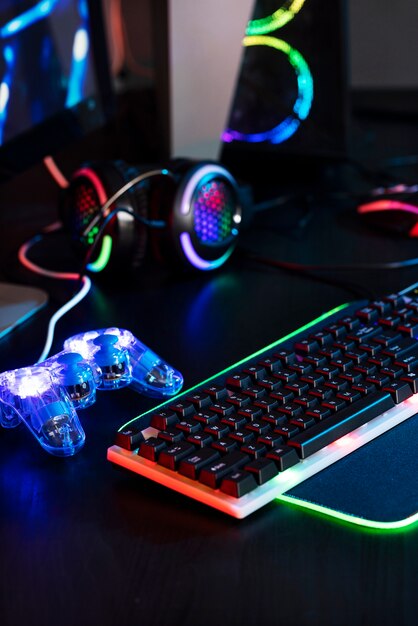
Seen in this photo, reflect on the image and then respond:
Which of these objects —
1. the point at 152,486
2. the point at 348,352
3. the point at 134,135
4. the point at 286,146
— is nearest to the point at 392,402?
the point at 348,352

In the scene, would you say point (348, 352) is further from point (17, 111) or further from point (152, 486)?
point (17, 111)

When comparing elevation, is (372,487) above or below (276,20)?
below

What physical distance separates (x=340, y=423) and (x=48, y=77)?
565 mm

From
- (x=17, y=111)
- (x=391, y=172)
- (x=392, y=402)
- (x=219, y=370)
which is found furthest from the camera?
(x=391, y=172)

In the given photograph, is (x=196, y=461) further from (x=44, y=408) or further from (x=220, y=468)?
(x=44, y=408)

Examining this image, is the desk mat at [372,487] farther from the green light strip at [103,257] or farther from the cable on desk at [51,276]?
the green light strip at [103,257]

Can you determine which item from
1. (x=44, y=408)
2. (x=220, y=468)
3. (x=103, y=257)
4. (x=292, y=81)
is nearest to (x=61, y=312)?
(x=103, y=257)

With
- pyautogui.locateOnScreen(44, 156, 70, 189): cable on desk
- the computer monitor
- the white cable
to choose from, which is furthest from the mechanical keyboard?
pyautogui.locateOnScreen(44, 156, 70, 189): cable on desk

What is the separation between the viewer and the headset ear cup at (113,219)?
2.87ft

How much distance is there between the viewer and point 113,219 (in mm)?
871

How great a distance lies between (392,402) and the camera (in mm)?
612

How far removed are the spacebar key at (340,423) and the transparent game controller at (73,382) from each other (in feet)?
0.48

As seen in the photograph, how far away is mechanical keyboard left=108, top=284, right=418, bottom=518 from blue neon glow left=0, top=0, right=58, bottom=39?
420 millimetres

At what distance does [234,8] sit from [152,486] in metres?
0.76
